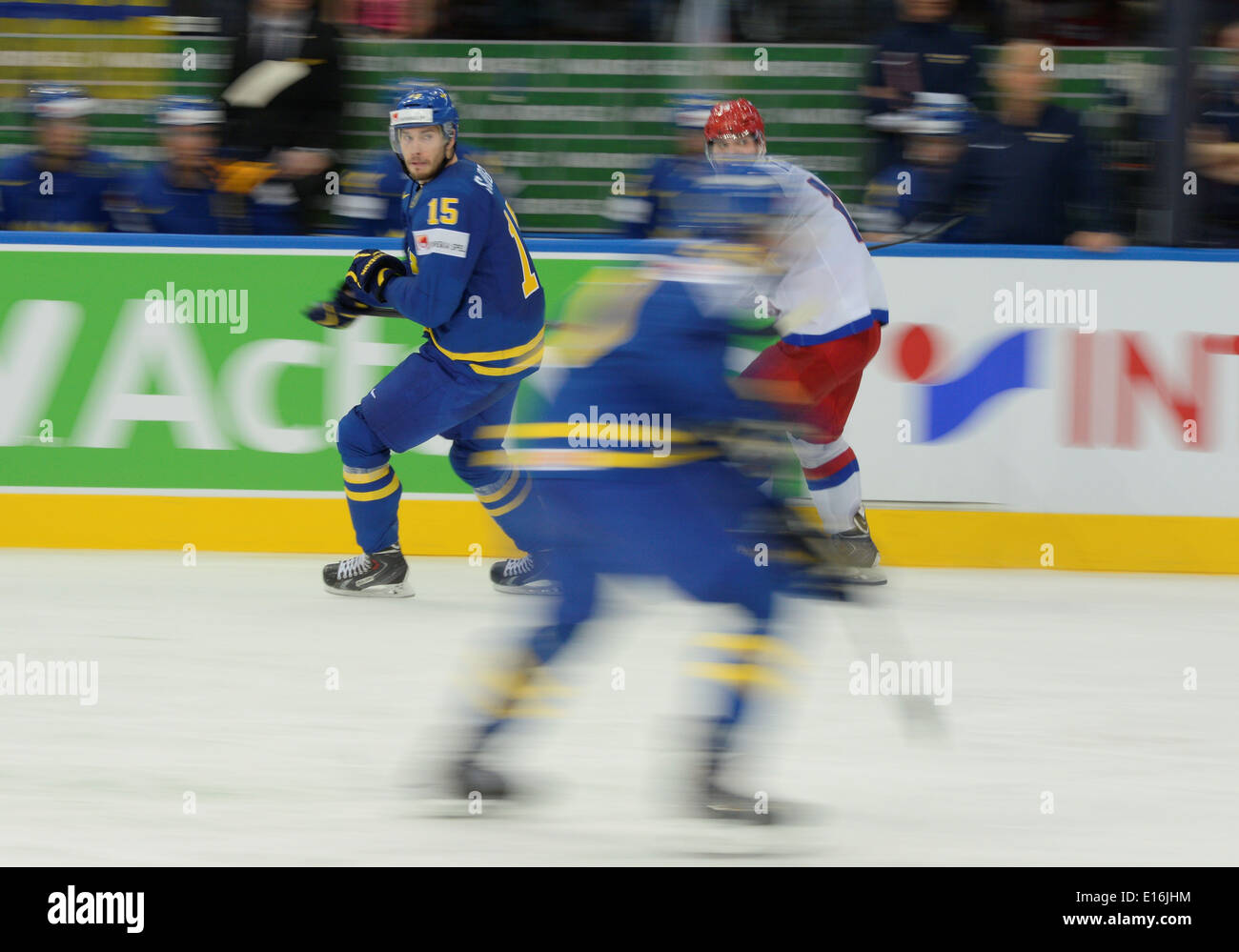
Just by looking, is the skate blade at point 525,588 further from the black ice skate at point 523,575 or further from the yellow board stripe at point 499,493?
the yellow board stripe at point 499,493

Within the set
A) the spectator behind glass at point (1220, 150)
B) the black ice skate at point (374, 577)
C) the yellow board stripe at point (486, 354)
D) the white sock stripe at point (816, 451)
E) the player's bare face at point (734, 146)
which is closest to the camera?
the yellow board stripe at point (486, 354)

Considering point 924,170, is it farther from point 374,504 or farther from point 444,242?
point 374,504

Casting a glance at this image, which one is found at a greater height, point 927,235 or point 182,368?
point 927,235

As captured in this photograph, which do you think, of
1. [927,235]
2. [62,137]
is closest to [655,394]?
[927,235]

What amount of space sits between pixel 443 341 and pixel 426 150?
1.96ft

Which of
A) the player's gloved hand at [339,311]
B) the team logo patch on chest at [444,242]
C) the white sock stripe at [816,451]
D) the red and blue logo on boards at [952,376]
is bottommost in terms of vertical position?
the white sock stripe at [816,451]

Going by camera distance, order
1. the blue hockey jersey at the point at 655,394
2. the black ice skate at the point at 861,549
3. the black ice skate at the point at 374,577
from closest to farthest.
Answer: the blue hockey jersey at the point at 655,394 < the black ice skate at the point at 374,577 < the black ice skate at the point at 861,549

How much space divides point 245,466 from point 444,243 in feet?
5.77

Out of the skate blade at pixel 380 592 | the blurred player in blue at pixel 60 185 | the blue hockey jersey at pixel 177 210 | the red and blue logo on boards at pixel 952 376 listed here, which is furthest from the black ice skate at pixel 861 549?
the blurred player in blue at pixel 60 185

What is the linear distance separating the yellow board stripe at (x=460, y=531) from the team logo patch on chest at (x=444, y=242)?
1.48 metres

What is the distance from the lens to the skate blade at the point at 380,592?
593cm

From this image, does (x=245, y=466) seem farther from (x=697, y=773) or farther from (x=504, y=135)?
(x=697, y=773)

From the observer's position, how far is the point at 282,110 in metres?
6.81

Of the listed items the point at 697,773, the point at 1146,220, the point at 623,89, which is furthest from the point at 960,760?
the point at 623,89
